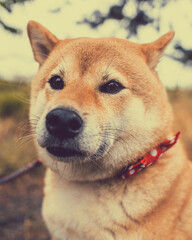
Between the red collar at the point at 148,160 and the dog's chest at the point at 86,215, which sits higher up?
the red collar at the point at 148,160

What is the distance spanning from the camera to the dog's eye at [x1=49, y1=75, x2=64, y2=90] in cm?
214

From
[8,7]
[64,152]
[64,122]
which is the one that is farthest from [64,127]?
[8,7]

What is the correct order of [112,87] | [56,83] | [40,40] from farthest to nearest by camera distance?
1. [40,40]
2. [56,83]
3. [112,87]

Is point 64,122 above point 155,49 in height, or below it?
below

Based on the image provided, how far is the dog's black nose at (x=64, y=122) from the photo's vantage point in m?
1.59

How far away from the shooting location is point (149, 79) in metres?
2.13

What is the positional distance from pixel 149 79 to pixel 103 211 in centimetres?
117

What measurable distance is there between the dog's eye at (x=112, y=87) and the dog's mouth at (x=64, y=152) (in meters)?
0.60

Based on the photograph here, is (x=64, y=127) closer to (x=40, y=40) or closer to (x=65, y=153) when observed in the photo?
(x=65, y=153)

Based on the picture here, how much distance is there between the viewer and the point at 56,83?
2.16 metres

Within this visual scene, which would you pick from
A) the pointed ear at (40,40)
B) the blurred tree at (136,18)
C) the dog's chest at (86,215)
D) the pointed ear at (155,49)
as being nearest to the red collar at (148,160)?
the dog's chest at (86,215)

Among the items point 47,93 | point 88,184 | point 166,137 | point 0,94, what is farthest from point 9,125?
point 166,137

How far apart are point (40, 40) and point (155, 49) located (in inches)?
45.8

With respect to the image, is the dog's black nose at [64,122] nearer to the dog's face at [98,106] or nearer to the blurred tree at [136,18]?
the dog's face at [98,106]
